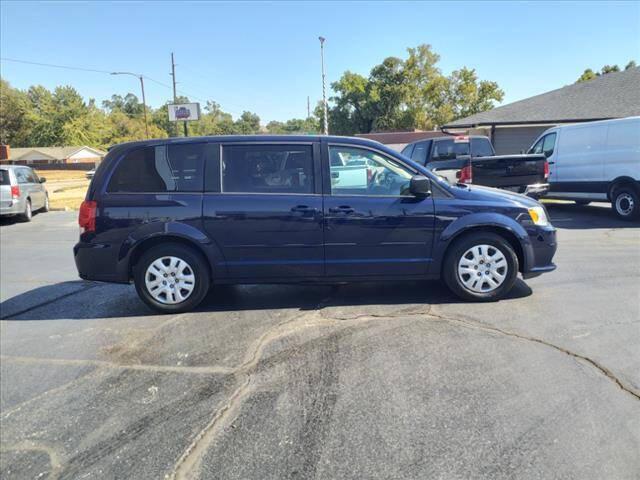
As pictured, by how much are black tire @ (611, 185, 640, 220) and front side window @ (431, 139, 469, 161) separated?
334cm

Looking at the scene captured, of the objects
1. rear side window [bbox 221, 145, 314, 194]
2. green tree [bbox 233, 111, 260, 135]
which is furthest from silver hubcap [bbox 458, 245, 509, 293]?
green tree [bbox 233, 111, 260, 135]

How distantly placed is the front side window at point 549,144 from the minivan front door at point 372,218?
8847 mm

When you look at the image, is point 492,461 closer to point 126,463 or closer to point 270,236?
point 126,463

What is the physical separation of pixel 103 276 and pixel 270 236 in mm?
1832

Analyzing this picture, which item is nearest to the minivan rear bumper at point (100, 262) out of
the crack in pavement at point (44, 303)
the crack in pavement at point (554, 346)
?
the crack in pavement at point (44, 303)

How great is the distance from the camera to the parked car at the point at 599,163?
9758mm

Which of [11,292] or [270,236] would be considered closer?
[270,236]

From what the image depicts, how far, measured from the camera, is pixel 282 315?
474cm

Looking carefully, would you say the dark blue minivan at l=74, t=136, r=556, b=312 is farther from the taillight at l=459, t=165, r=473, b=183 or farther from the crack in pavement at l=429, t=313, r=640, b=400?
the taillight at l=459, t=165, r=473, b=183

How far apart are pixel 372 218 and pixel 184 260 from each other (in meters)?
1.99

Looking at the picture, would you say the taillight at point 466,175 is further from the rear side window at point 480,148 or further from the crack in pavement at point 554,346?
the crack in pavement at point 554,346

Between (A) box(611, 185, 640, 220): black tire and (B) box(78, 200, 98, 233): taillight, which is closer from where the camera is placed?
(B) box(78, 200, 98, 233): taillight

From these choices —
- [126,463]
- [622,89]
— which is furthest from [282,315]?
[622,89]

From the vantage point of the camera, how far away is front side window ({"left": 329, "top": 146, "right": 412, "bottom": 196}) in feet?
15.7
